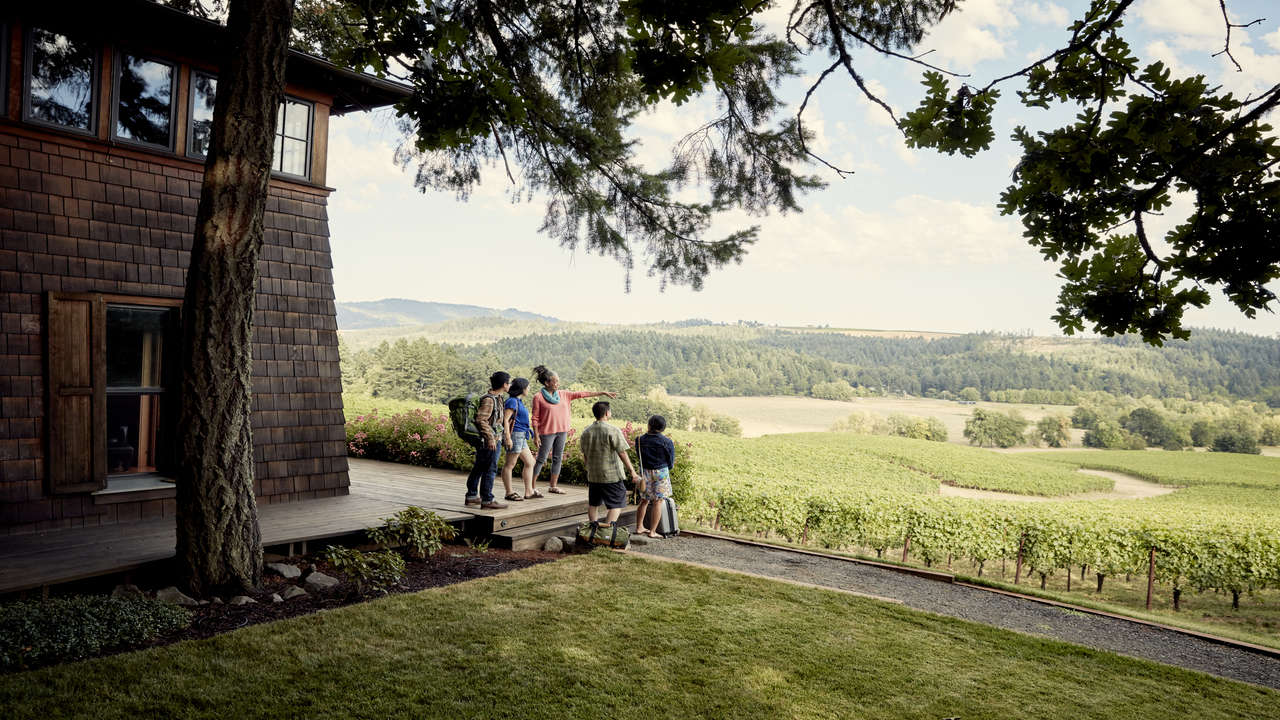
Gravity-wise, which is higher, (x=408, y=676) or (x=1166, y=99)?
(x=1166, y=99)

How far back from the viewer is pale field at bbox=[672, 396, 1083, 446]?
8025cm

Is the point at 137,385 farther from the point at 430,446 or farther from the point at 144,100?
the point at 430,446

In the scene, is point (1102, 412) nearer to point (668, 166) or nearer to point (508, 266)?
point (668, 166)

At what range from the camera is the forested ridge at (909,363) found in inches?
3147

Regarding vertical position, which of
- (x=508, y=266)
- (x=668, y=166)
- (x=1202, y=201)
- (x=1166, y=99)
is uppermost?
(x=508, y=266)

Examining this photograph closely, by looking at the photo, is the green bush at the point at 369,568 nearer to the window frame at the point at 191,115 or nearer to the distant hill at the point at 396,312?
the window frame at the point at 191,115

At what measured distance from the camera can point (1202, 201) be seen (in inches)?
92.7

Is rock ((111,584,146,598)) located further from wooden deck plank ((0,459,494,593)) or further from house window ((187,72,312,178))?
house window ((187,72,312,178))

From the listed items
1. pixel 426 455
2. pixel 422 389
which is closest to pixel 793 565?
pixel 426 455

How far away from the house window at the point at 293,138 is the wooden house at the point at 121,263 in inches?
0.9

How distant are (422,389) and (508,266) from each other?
9684 cm

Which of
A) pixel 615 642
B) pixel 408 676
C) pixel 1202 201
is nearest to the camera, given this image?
pixel 1202 201

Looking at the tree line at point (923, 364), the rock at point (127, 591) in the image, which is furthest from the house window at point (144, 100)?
the tree line at point (923, 364)

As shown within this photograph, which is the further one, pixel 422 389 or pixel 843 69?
pixel 422 389
